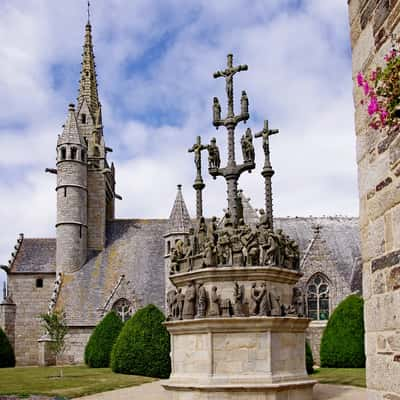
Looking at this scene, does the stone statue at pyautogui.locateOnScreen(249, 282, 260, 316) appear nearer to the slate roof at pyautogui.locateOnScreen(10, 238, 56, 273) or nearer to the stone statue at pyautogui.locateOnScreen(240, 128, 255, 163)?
the stone statue at pyautogui.locateOnScreen(240, 128, 255, 163)

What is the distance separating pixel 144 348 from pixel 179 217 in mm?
13227

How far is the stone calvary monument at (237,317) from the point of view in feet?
41.1

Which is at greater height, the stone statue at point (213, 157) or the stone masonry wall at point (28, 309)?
the stone statue at point (213, 157)

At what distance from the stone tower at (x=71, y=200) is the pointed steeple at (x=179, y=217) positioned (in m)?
5.73

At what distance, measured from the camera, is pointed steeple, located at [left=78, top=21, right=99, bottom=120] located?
41.6 m

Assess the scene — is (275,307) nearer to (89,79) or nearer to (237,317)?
(237,317)

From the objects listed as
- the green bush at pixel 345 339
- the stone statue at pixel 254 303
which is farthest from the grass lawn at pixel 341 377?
the stone statue at pixel 254 303

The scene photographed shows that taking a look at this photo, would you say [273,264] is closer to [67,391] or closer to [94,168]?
[67,391]

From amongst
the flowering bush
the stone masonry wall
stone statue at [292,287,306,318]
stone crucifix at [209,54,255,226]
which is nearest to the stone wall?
the flowering bush

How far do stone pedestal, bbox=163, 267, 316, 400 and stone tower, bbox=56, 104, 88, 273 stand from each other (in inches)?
931

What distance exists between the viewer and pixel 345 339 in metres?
24.2

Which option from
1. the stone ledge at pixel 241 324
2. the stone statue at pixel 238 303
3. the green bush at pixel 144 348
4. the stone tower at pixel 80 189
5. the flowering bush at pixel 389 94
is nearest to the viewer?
the flowering bush at pixel 389 94

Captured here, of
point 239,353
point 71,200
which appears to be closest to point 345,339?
point 239,353

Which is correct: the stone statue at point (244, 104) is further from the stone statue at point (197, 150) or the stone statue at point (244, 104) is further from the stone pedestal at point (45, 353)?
the stone pedestal at point (45, 353)
